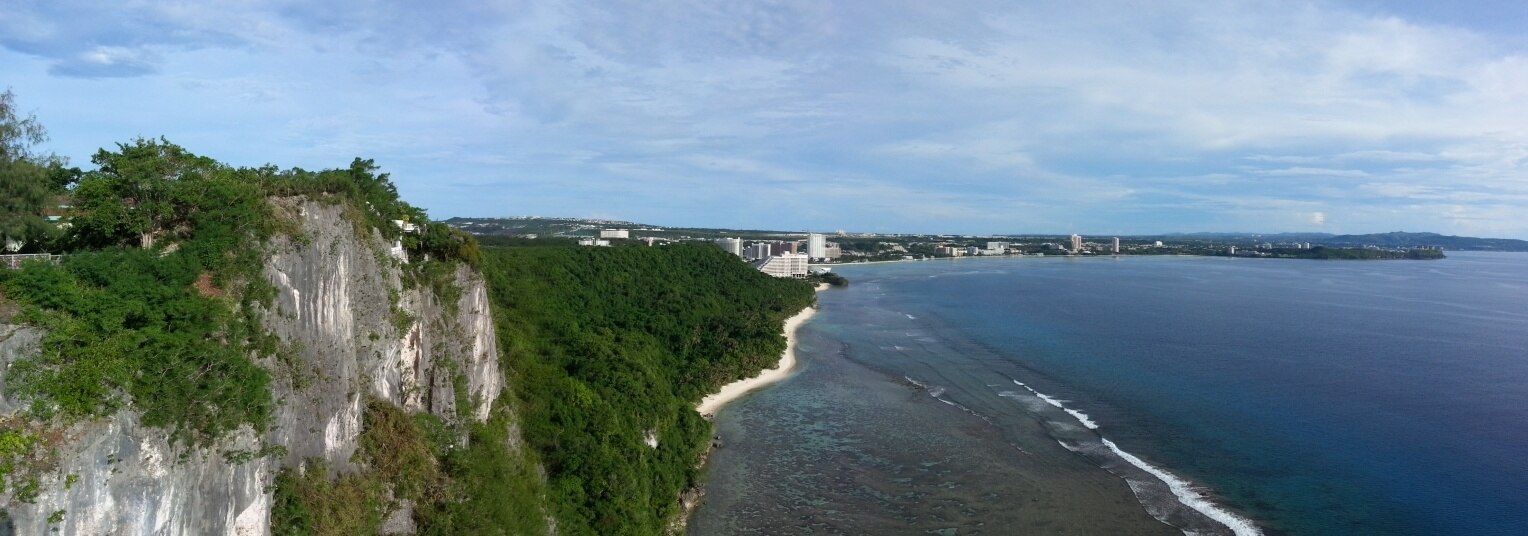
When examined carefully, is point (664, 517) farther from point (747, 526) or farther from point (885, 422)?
point (885, 422)

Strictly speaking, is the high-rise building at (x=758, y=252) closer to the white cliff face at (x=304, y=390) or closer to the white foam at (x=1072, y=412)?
the white foam at (x=1072, y=412)

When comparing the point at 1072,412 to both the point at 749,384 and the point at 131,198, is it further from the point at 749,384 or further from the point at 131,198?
the point at 131,198

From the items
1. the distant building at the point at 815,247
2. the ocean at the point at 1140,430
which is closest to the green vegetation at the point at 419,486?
the ocean at the point at 1140,430

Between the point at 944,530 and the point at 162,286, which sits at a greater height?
the point at 162,286

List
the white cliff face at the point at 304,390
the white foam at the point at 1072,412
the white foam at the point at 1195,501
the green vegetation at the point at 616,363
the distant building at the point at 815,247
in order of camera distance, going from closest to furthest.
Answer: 1. the white cliff face at the point at 304,390
2. the green vegetation at the point at 616,363
3. the white foam at the point at 1195,501
4. the white foam at the point at 1072,412
5. the distant building at the point at 815,247

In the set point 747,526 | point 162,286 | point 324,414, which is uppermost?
point 162,286

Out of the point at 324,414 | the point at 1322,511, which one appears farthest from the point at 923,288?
the point at 324,414
